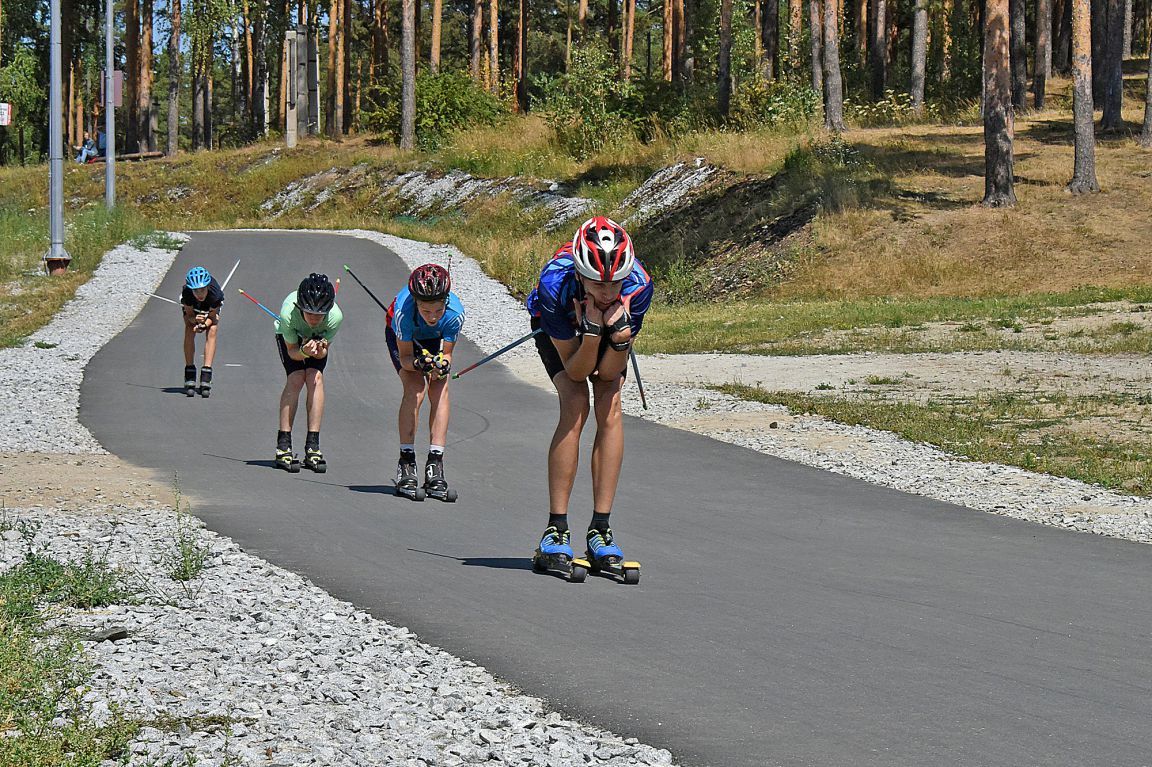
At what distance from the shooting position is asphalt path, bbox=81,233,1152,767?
5535 mm

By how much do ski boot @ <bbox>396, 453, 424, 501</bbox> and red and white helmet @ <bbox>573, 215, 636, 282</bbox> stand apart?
15.1 ft

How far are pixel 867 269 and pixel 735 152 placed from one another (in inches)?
393

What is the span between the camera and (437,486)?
444 inches

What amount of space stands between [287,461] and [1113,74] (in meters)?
34.7

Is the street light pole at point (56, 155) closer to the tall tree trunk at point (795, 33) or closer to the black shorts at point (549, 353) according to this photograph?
the black shorts at point (549, 353)

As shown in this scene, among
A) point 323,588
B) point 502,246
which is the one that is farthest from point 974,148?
point 323,588

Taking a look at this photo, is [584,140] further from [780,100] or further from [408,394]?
[408,394]

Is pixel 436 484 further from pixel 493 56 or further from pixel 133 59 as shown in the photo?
pixel 133 59

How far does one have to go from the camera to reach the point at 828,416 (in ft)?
52.3

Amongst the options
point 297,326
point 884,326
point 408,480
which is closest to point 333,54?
point 884,326

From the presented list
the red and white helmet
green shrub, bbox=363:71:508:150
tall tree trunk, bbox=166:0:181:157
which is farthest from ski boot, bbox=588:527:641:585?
tall tree trunk, bbox=166:0:181:157

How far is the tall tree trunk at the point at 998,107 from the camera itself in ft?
100

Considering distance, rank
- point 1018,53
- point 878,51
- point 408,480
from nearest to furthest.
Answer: point 408,480 < point 1018,53 < point 878,51

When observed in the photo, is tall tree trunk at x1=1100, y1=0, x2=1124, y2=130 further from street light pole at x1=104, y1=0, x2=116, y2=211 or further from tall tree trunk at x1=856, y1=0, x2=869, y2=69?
street light pole at x1=104, y1=0, x2=116, y2=211
